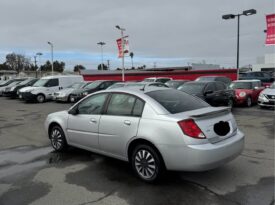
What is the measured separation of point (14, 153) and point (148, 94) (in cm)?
360

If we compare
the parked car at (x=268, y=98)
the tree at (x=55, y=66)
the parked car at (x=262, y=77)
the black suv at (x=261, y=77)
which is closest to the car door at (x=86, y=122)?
the parked car at (x=268, y=98)

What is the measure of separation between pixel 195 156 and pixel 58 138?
3.54 metres

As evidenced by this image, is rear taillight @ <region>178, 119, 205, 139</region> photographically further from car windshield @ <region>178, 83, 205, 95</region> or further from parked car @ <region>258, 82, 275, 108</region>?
parked car @ <region>258, 82, 275, 108</region>

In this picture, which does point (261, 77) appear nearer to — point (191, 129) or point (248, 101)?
point (248, 101)

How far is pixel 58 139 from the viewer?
668 cm

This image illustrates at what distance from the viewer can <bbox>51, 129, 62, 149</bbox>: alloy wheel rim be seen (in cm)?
666

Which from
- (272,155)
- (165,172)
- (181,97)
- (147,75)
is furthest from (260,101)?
(147,75)

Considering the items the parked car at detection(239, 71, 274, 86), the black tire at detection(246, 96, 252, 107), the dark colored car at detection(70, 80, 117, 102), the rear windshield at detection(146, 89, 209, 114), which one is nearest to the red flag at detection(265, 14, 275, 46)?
the black tire at detection(246, 96, 252, 107)

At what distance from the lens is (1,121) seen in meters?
12.0

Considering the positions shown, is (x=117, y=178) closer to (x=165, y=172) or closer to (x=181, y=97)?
(x=165, y=172)

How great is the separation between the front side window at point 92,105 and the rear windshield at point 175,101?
1.04 m

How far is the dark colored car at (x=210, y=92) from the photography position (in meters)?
12.4

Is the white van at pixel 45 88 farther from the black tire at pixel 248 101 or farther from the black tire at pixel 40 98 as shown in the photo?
the black tire at pixel 248 101

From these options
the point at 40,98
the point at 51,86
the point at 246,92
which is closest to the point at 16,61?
the point at 51,86
